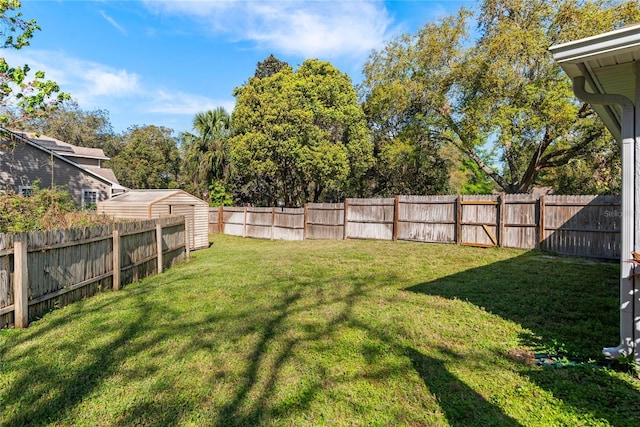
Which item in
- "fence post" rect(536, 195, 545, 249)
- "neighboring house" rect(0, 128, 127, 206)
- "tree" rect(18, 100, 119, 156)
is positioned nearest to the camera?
"fence post" rect(536, 195, 545, 249)

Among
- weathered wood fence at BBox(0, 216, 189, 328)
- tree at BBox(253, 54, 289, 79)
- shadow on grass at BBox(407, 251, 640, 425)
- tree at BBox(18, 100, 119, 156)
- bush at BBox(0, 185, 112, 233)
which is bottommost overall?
shadow on grass at BBox(407, 251, 640, 425)

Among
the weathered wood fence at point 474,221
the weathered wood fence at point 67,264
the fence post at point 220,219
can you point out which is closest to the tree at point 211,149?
the fence post at point 220,219

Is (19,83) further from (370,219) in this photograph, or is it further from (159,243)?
(370,219)

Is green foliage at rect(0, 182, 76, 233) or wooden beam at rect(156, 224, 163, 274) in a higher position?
Answer: green foliage at rect(0, 182, 76, 233)

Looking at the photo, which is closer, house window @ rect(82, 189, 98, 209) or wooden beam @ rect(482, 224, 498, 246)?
wooden beam @ rect(482, 224, 498, 246)

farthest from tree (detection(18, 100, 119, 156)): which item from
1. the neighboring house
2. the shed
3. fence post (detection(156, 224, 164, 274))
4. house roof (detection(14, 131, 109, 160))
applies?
fence post (detection(156, 224, 164, 274))

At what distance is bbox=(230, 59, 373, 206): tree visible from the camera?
1744cm

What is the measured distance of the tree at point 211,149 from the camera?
2321 cm

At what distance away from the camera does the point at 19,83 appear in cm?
974

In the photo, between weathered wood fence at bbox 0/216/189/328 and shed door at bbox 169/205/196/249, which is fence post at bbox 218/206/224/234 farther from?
weathered wood fence at bbox 0/216/189/328

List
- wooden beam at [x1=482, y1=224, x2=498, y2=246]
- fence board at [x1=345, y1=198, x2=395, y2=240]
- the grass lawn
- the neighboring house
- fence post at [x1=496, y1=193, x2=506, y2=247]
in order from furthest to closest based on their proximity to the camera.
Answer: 1. the neighboring house
2. fence board at [x1=345, y1=198, x2=395, y2=240]
3. wooden beam at [x1=482, y1=224, x2=498, y2=246]
4. fence post at [x1=496, y1=193, x2=506, y2=247]
5. the grass lawn

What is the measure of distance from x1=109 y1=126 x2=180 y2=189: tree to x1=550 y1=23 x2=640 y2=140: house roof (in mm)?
34990

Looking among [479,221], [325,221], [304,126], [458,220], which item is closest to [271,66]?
[304,126]

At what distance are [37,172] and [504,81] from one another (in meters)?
21.1
